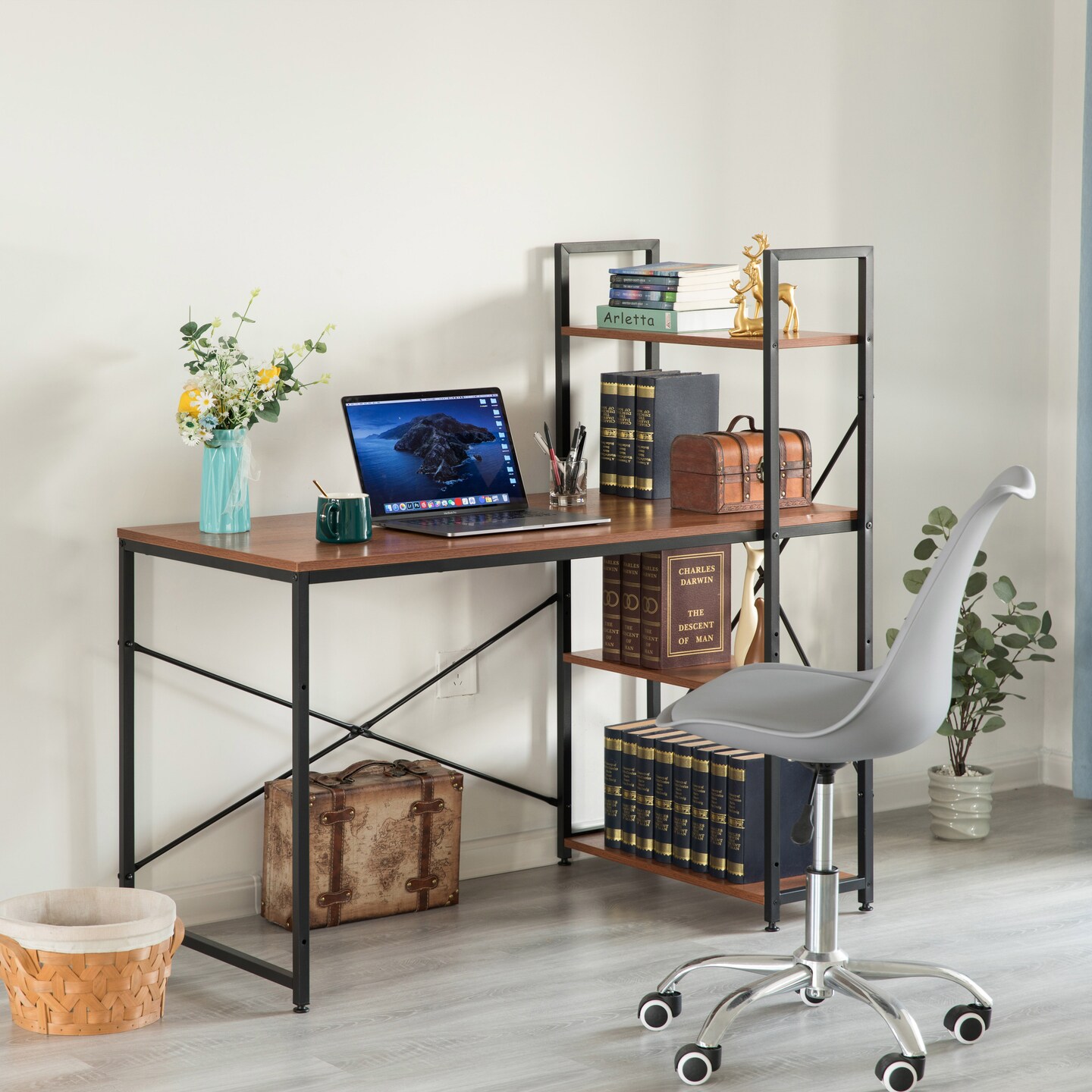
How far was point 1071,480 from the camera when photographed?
4.34m

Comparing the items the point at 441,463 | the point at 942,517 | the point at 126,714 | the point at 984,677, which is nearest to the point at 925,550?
the point at 942,517

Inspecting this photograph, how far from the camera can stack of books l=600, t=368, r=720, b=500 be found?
340cm

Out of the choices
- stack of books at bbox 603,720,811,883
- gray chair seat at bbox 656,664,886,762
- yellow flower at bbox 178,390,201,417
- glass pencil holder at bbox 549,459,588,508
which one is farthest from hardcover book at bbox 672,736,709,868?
yellow flower at bbox 178,390,201,417

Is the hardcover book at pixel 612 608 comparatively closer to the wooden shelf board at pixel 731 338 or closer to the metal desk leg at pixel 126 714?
the wooden shelf board at pixel 731 338

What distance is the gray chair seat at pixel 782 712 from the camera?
2.43 meters

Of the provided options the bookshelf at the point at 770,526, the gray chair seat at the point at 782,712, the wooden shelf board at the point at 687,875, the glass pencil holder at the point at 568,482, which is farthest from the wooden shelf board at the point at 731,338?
the wooden shelf board at the point at 687,875

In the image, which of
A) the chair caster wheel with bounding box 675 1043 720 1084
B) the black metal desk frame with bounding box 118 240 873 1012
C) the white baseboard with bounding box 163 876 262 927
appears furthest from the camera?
the white baseboard with bounding box 163 876 262 927

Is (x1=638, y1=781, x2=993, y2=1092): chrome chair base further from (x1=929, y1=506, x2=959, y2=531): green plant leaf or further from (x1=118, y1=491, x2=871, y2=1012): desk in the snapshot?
(x1=929, y1=506, x2=959, y2=531): green plant leaf

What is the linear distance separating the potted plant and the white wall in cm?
20

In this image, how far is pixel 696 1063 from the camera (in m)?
2.46

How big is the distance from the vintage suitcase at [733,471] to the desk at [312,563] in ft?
0.10

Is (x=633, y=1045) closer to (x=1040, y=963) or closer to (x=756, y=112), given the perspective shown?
(x=1040, y=963)

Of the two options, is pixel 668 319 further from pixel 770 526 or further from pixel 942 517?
pixel 942 517

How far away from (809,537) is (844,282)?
2.02 ft
